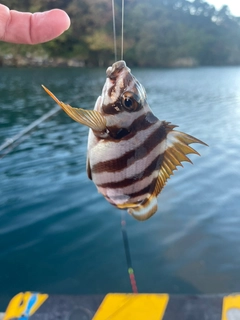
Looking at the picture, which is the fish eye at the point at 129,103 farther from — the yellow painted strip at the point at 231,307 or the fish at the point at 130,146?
the yellow painted strip at the point at 231,307

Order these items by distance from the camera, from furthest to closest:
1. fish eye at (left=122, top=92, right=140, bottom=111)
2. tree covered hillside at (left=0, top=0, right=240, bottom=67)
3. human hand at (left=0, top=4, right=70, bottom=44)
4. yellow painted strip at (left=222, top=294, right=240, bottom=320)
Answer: tree covered hillside at (left=0, top=0, right=240, bottom=67) < yellow painted strip at (left=222, top=294, right=240, bottom=320) < fish eye at (left=122, top=92, right=140, bottom=111) < human hand at (left=0, top=4, right=70, bottom=44)

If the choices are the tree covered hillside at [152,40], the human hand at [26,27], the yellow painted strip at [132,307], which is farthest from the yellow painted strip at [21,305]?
the tree covered hillside at [152,40]

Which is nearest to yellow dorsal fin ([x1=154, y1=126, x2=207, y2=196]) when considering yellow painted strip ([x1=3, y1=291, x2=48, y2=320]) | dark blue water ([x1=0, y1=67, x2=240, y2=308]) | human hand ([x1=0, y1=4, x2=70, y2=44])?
human hand ([x1=0, y1=4, x2=70, y2=44])

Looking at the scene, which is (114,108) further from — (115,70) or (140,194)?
(140,194)

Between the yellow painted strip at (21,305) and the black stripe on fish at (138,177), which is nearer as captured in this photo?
the black stripe on fish at (138,177)

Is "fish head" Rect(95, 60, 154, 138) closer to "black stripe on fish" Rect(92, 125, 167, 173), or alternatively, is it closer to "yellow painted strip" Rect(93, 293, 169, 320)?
"black stripe on fish" Rect(92, 125, 167, 173)
